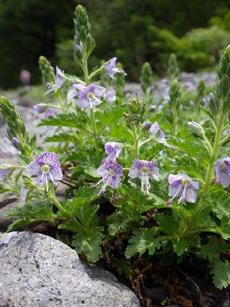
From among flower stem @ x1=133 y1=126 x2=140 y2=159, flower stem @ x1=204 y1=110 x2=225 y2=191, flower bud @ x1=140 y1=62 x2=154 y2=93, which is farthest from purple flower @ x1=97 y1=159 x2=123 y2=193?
flower bud @ x1=140 y1=62 x2=154 y2=93

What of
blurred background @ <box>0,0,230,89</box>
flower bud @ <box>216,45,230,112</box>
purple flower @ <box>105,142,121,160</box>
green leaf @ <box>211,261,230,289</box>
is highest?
flower bud @ <box>216,45,230,112</box>

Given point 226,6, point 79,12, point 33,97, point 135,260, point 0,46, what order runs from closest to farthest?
1. point 135,260
2. point 79,12
3. point 33,97
4. point 226,6
5. point 0,46

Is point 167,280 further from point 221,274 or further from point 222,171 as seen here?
point 222,171

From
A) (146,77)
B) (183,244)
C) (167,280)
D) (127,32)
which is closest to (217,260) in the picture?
(183,244)

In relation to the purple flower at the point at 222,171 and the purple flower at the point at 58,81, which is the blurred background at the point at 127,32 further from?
the purple flower at the point at 222,171

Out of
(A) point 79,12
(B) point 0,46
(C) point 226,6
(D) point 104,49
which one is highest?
(A) point 79,12

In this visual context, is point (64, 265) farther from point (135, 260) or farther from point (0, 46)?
point (0, 46)

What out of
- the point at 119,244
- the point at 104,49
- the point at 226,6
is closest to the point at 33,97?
the point at 104,49

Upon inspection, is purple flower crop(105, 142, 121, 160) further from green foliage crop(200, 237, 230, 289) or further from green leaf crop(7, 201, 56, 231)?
green foliage crop(200, 237, 230, 289)
